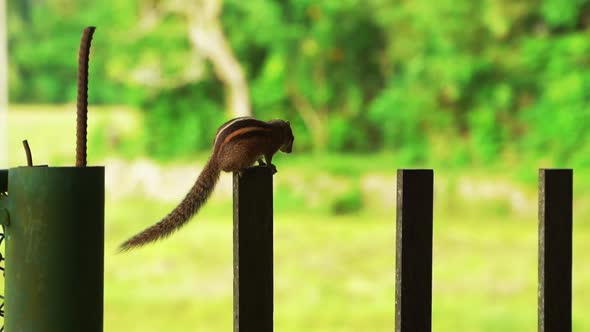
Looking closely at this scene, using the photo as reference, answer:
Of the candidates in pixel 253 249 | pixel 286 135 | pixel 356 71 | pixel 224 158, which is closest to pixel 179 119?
pixel 356 71

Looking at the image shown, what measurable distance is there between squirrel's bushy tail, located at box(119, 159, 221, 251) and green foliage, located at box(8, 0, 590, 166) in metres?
7.63

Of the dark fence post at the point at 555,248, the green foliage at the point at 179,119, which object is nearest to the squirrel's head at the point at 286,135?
the dark fence post at the point at 555,248

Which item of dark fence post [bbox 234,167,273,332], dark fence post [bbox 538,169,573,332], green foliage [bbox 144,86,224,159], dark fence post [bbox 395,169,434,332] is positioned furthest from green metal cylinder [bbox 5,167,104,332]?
green foliage [bbox 144,86,224,159]

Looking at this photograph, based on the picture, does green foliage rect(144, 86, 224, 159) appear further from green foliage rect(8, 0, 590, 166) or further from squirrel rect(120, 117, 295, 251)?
squirrel rect(120, 117, 295, 251)

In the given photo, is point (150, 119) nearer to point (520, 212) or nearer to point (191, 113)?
point (191, 113)

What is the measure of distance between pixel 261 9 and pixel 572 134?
3.70 m

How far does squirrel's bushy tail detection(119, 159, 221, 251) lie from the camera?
3.85 ft

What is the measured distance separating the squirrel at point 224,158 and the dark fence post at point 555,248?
18.8 inches

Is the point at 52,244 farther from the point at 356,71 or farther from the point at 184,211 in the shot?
the point at 356,71

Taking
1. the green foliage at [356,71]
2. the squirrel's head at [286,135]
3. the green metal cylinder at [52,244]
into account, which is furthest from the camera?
the green foliage at [356,71]

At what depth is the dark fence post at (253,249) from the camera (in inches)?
49.5

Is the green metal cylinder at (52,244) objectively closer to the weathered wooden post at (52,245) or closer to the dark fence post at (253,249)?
the weathered wooden post at (52,245)

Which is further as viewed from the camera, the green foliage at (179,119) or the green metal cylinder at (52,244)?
the green foliage at (179,119)

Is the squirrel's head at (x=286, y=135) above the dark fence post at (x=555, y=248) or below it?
above
